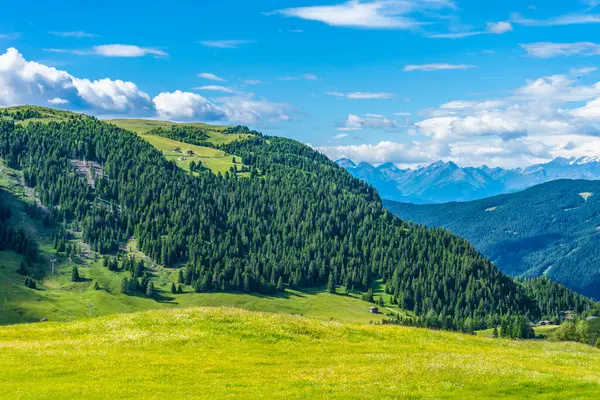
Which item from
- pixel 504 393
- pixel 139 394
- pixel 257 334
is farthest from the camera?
pixel 257 334

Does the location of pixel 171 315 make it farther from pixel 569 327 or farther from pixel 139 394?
pixel 569 327

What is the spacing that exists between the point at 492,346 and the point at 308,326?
68.6 ft

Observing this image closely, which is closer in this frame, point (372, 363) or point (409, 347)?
point (372, 363)

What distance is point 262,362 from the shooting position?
45.8m

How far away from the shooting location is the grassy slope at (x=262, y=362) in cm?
3703

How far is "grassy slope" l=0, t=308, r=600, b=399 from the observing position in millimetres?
37031

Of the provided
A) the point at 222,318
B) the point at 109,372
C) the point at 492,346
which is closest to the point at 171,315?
the point at 222,318

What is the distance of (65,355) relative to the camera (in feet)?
149

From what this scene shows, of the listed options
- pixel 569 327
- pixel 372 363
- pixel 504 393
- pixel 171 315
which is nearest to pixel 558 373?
pixel 504 393

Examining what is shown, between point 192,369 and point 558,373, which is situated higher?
point 558,373

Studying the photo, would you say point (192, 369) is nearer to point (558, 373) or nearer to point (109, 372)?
point (109, 372)

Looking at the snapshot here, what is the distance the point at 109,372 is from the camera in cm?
4041

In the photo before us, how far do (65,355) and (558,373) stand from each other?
39050 millimetres

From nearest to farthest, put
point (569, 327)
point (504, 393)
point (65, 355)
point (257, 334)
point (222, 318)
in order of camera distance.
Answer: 1. point (504, 393)
2. point (65, 355)
3. point (257, 334)
4. point (222, 318)
5. point (569, 327)
